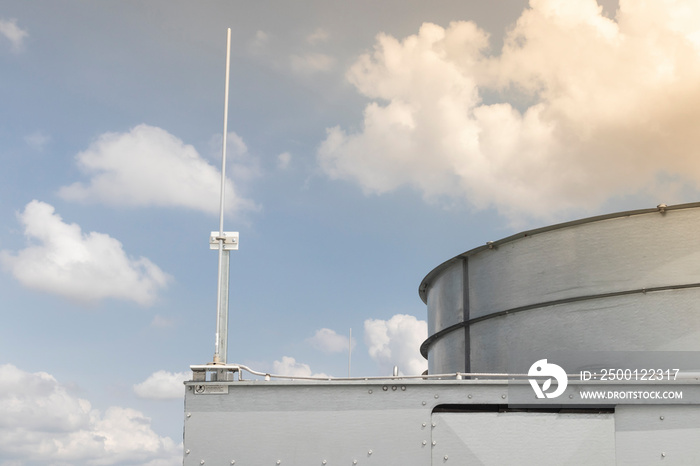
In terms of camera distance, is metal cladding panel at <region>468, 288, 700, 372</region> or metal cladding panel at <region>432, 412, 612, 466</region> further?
metal cladding panel at <region>468, 288, 700, 372</region>

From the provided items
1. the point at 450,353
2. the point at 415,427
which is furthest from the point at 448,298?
the point at 415,427

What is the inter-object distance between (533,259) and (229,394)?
5.20 metres

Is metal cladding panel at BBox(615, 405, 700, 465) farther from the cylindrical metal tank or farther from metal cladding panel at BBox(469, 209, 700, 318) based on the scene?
metal cladding panel at BBox(469, 209, 700, 318)

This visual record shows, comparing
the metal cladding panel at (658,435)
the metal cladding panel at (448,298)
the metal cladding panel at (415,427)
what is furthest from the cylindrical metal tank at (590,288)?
the metal cladding panel at (415,427)

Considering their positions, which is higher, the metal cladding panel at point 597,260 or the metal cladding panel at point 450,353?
the metal cladding panel at point 597,260

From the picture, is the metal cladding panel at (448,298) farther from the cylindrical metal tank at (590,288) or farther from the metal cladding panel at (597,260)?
the metal cladding panel at (597,260)

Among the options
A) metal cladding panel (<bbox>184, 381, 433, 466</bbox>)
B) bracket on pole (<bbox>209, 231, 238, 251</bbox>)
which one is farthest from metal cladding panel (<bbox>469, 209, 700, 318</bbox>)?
bracket on pole (<bbox>209, 231, 238, 251</bbox>)

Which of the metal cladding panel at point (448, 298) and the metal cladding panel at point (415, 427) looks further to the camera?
the metal cladding panel at point (448, 298)

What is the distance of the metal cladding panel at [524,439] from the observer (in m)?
7.24

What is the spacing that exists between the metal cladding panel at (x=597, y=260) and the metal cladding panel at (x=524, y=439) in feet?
9.51

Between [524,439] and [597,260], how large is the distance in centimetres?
358

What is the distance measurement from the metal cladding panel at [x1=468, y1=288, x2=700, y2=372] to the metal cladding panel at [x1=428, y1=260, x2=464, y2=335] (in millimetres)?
950

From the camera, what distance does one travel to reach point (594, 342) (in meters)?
9.65

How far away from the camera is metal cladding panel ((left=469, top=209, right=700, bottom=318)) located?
9.49 m
